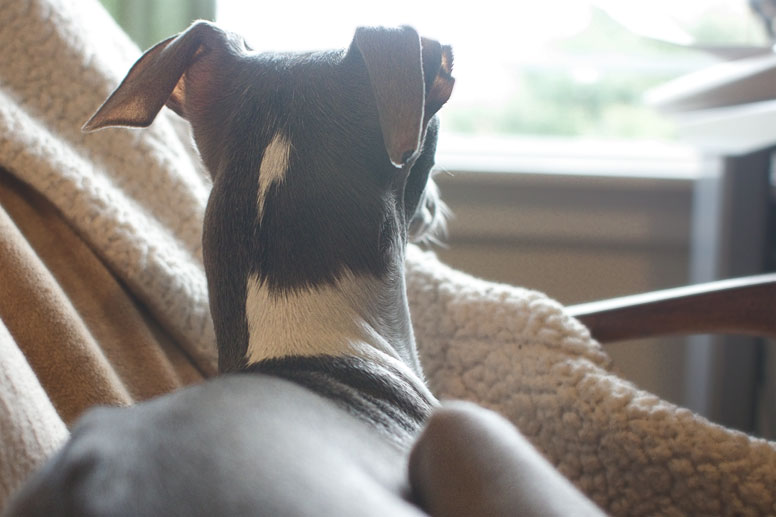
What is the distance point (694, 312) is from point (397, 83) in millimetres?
425

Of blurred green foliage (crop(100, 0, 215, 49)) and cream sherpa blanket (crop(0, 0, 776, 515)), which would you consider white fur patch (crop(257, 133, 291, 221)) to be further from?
blurred green foliage (crop(100, 0, 215, 49))

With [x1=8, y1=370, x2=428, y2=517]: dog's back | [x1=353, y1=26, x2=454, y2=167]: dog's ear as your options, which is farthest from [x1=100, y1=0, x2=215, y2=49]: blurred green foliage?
[x1=8, y1=370, x2=428, y2=517]: dog's back

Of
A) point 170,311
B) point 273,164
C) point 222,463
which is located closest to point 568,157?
point 170,311

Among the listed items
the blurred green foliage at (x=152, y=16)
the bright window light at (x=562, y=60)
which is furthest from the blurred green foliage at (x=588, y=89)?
the blurred green foliage at (x=152, y=16)

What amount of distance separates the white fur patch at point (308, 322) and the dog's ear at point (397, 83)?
0.11m

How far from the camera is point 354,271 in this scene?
0.65 metres

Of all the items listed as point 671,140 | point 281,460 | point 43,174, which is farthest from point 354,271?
point 671,140

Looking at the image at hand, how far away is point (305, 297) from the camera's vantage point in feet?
2.05

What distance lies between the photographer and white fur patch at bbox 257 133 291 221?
25.0 inches

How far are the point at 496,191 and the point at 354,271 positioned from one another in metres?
1.06

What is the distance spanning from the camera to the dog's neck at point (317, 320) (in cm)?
61

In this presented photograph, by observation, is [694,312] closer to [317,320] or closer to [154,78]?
[317,320]

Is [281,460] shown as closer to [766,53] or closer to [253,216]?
[253,216]

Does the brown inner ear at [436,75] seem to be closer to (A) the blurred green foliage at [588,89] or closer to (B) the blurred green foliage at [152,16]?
(B) the blurred green foliage at [152,16]
